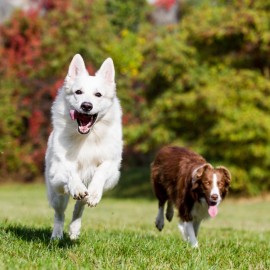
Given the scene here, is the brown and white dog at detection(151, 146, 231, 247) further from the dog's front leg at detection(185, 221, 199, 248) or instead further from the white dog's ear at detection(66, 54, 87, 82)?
the white dog's ear at detection(66, 54, 87, 82)

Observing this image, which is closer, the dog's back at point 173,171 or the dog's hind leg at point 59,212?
the dog's hind leg at point 59,212

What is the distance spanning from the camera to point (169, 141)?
27.4 m

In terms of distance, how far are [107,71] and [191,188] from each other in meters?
2.49

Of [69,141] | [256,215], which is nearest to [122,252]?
[69,141]

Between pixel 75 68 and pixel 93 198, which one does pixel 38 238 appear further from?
pixel 75 68

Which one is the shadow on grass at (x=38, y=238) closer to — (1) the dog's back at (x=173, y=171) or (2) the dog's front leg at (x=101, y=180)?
(2) the dog's front leg at (x=101, y=180)

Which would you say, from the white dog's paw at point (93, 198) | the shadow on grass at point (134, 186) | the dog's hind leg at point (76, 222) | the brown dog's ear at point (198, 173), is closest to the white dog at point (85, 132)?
the white dog's paw at point (93, 198)

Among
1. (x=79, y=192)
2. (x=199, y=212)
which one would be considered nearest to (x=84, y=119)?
(x=79, y=192)

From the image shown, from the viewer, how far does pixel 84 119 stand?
6.77 meters

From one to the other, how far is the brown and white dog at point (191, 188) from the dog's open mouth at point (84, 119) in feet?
7.32

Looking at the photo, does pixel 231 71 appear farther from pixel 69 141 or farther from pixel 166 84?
pixel 69 141

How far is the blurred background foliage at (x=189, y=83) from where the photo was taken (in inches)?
1003

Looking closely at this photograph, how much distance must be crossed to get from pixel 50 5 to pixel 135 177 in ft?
43.8

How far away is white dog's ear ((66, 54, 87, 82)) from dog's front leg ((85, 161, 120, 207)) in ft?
3.57
